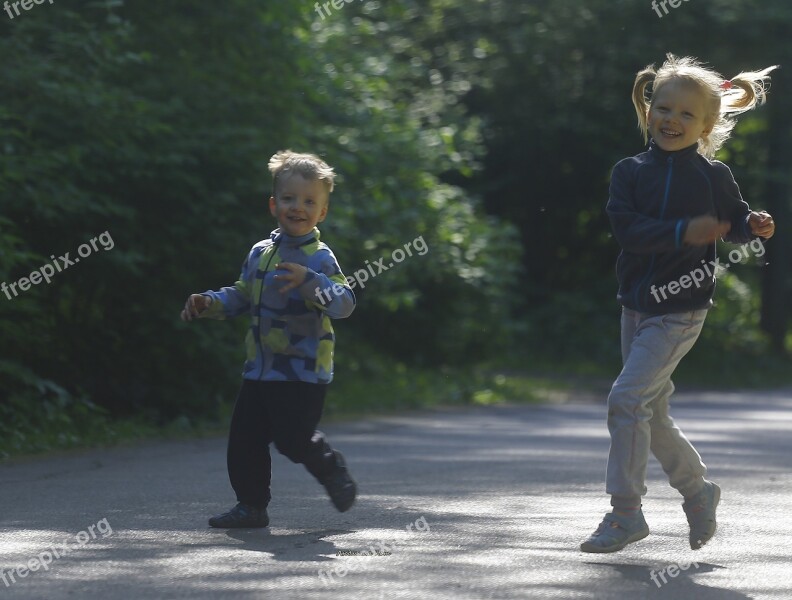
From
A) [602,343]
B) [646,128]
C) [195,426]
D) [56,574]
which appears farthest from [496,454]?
[602,343]

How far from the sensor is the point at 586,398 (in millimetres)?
17469

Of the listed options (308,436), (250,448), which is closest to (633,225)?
(308,436)

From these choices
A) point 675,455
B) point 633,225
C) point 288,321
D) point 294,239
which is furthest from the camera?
point 294,239

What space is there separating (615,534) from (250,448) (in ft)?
5.23

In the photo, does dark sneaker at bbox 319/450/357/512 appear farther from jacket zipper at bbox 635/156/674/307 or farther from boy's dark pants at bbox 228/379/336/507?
jacket zipper at bbox 635/156/674/307

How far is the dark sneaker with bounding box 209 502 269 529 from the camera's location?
5984mm

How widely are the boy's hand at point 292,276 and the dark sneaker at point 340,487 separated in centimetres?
88

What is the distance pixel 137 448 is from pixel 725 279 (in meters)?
20.2

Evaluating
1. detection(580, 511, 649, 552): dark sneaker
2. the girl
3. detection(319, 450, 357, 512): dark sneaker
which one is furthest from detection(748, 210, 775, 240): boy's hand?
detection(319, 450, 357, 512): dark sneaker

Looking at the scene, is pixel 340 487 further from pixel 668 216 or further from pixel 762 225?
pixel 762 225

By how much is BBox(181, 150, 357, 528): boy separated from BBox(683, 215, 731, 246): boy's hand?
1.36 metres

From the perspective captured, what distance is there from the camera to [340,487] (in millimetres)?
6105

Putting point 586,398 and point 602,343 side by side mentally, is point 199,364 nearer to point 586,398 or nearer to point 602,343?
point 586,398

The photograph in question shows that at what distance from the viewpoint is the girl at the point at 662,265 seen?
5312 millimetres
